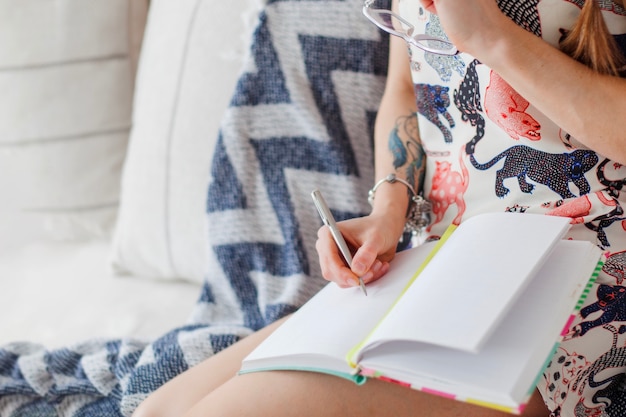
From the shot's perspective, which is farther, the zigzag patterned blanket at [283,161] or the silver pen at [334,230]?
the zigzag patterned blanket at [283,161]

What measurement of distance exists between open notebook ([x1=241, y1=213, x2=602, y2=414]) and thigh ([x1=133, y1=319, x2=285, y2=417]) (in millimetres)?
126

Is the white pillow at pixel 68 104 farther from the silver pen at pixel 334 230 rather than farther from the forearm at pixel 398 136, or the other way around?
the silver pen at pixel 334 230

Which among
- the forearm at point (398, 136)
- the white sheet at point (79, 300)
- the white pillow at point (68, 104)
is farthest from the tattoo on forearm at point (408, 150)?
the white pillow at point (68, 104)

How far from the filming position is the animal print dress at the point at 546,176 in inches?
28.5

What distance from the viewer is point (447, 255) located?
2.26ft

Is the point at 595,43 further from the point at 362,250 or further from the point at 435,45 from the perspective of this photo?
the point at 362,250

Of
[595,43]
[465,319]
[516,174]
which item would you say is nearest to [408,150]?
[516,174]

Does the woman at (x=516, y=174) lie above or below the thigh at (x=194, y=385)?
above

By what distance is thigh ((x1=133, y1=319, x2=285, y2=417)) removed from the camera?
2.76 ft

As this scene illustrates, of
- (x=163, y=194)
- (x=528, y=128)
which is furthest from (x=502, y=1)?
(x=163, y=194)

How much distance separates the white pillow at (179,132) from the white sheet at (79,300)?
47 mm

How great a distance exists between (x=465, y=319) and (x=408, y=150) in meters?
0.41

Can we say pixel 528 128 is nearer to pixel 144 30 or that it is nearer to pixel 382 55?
pixel 382 55

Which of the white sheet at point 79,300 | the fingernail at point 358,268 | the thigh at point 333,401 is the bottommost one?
the white sheet at point 79,300
